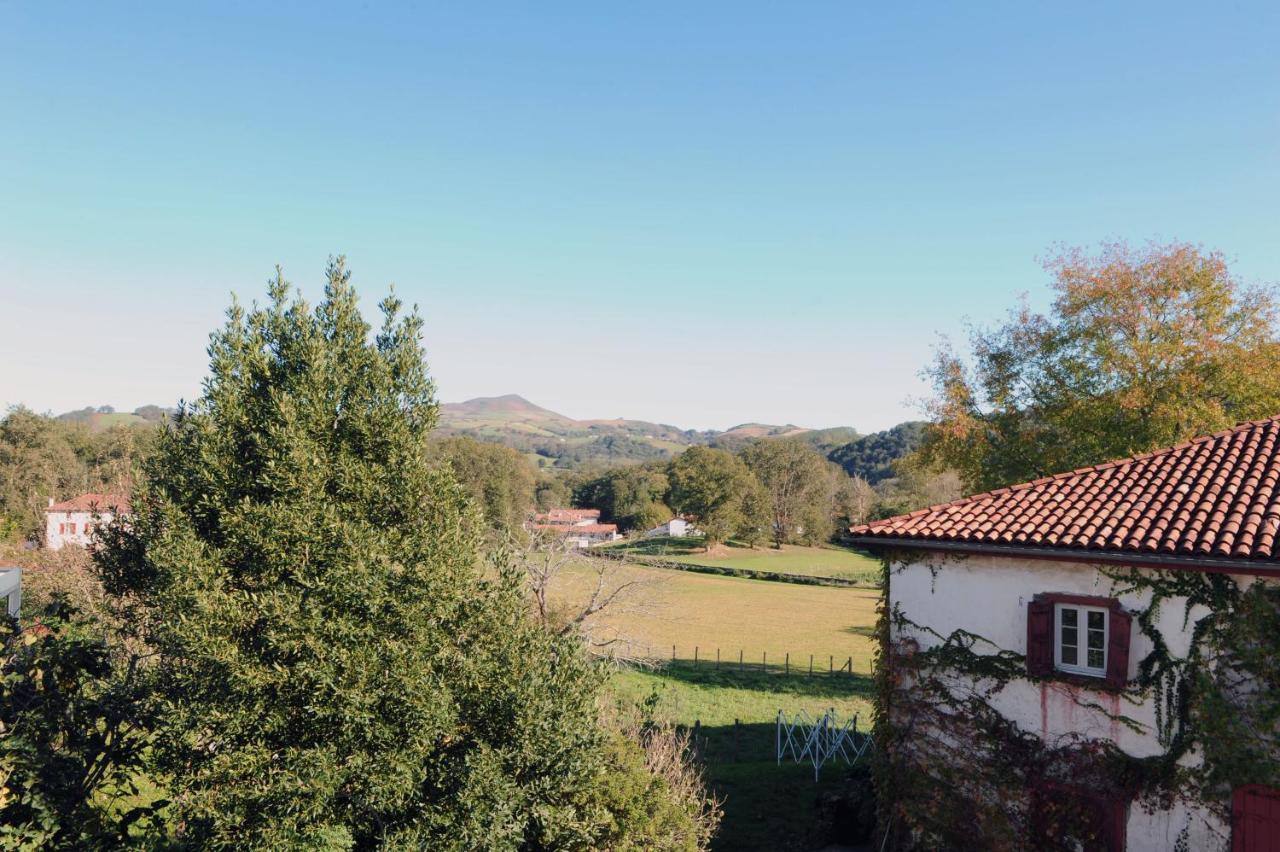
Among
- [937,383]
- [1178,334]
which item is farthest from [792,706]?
[1178,334]

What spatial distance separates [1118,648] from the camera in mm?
12461

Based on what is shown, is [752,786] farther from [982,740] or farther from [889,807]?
[982,740]

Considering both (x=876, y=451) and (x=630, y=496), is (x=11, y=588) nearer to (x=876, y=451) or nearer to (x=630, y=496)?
(x=630, y=496)

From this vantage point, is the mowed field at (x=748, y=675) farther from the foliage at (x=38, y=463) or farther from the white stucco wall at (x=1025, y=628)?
the foliage at (x=38, y=463)

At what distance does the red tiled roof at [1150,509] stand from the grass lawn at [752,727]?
301 inches

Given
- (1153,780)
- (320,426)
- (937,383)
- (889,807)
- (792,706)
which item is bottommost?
(792,706)

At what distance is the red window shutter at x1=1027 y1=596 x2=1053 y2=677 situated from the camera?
1308cm

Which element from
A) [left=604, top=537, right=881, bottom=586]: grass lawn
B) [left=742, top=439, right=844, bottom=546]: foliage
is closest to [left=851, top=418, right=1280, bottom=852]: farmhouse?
[left=604, top=537, right=881, bottom=586]: grass lawn

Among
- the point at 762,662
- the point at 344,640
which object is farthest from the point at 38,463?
the point at 344,640

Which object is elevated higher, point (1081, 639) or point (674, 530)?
point (1081, 639)

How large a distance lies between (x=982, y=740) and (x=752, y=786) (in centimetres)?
837

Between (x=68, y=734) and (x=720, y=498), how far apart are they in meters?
91.8

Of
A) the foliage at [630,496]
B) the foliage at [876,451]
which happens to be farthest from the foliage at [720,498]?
the foliage at [876,451]

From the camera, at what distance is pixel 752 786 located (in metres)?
20.4
